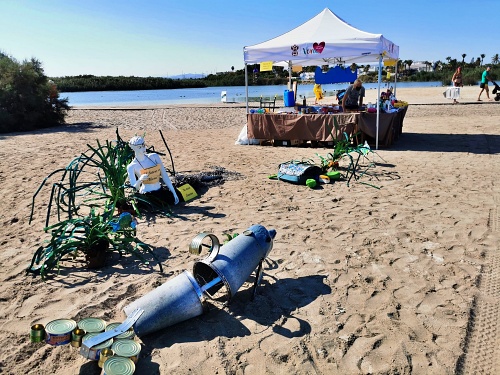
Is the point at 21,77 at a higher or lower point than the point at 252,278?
higher

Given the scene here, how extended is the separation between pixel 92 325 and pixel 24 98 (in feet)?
51.9

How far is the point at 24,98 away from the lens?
1580 centimetres

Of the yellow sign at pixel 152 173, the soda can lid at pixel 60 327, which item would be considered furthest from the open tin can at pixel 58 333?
the yellow sign at pixel 152 173

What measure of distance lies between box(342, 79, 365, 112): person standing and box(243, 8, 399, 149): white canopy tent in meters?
0.62

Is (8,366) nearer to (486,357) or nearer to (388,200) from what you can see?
(486,357)

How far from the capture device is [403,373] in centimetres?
237

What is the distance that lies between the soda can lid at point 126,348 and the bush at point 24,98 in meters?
15.4

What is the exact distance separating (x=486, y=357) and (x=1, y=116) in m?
16.7

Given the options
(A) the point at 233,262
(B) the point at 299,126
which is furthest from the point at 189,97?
(A) the point at 233,262

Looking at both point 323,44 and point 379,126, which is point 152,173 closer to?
point 323,44

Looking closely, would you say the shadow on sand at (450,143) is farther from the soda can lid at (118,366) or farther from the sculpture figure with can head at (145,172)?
the soda can lid at (118,366)

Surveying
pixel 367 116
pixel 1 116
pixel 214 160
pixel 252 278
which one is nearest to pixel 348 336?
pixel 252 278

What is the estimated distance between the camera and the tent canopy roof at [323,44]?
8.67 m

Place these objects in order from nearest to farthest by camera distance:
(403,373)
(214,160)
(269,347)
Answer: (403,373)
(269,347)
(214,160)
